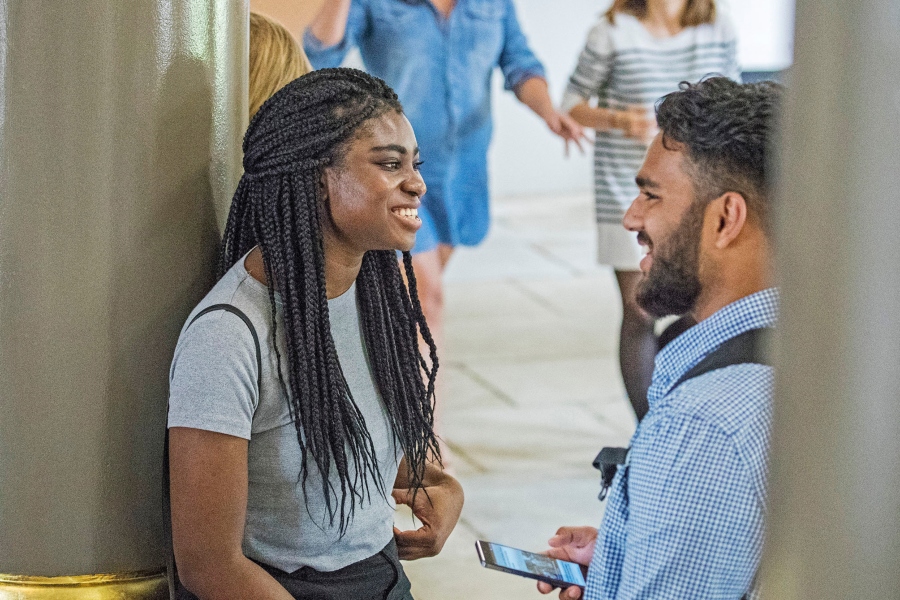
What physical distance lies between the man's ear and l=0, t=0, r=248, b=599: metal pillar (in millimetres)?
914

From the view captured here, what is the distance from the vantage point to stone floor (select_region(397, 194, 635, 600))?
163 inches

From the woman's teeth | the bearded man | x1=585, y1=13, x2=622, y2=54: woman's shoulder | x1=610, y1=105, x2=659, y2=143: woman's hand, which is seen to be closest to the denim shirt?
x1=585, y1=13, x2=622, y2=54: woman's shoulder

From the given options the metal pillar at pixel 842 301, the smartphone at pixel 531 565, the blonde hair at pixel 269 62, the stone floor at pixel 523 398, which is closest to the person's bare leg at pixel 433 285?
the stone floor at pixel 523 398

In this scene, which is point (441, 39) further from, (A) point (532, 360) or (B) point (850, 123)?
(B) point (850, 123)

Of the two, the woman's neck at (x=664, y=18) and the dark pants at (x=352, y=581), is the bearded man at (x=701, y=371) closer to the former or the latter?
the dark pants at (x=352, y=581)

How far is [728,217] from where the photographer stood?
1866 millimetres

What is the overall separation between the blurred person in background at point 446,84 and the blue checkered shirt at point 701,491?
2.62 meters

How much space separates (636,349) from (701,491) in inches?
115

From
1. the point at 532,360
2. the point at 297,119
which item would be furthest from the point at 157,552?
the point at 532,360

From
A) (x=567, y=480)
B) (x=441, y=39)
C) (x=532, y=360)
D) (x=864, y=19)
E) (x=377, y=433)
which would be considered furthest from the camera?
(x=532, y=360)

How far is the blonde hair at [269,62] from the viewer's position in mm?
2459

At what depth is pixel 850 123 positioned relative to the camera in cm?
49

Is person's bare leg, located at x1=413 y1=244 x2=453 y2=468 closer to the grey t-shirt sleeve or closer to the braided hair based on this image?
the braided hair

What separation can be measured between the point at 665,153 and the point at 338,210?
58 cm
